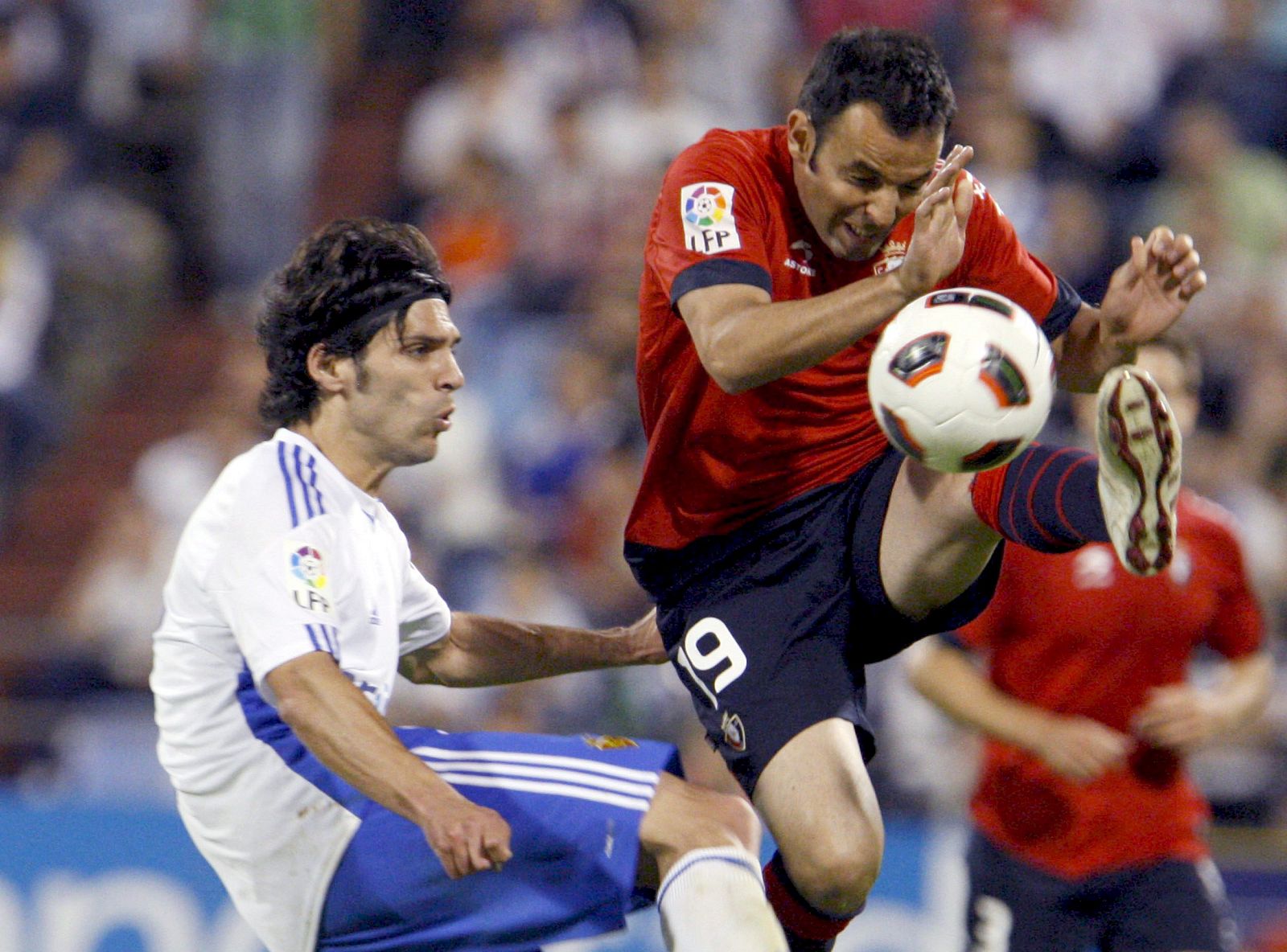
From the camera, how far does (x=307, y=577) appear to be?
141 inches

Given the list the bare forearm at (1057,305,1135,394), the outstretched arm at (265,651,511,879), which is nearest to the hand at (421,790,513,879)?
the outstretched arm at (265,651,511,879)

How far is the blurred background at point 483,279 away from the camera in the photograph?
23.1 feet

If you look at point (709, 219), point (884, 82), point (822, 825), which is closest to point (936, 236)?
point (884, 82)

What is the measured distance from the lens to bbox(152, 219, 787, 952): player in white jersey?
3.49 m

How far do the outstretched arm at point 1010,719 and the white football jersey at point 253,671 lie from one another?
1.82 meters

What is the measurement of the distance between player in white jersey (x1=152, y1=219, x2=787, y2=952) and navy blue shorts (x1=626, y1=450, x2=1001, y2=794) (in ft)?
0.98

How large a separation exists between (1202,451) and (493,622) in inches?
162

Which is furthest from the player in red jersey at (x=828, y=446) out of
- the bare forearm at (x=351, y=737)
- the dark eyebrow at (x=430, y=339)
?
the bare forearm at (x=351, y=737)

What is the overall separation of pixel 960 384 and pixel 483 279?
20.0 feet

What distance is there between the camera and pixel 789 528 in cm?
421

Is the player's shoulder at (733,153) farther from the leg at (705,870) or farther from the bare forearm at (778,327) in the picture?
the leg at (705,870)

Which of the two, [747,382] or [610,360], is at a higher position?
[747,382]

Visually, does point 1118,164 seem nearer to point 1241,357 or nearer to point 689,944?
point 1241,357

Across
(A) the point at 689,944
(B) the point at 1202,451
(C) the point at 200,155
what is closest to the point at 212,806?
(A) the point at 689,944
